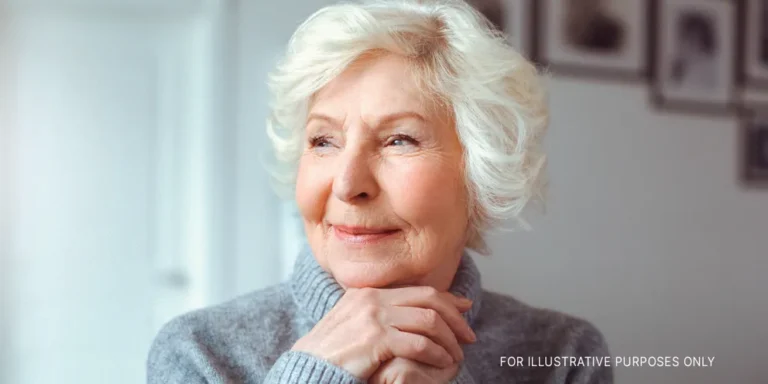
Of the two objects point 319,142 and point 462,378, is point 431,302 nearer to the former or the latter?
point 462,378

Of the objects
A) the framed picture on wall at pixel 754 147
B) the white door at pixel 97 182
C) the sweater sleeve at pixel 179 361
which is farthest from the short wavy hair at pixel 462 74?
the framed picture on wall at pixel 754 147

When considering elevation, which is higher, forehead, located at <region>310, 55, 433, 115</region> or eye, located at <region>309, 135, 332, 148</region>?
forehead, located at <region>310, 55, 433, 115</region>

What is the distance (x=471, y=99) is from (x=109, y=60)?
4.58ft

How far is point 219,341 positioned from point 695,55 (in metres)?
1.71

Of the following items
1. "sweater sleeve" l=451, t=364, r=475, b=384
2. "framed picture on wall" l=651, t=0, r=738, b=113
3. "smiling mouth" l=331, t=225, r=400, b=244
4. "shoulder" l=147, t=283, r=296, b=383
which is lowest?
"sweater sleeve" l=451, t=364, r=475, b=384

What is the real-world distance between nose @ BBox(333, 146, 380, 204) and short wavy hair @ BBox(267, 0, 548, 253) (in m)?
0.11

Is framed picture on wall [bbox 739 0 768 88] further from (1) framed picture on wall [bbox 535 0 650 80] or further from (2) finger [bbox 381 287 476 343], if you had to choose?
(2) finger [bbox 381 287 476 343]

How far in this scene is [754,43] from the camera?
2.12 metres

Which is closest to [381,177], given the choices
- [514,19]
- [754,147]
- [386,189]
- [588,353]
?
[386,189]

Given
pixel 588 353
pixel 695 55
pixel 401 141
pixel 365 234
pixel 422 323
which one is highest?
pixel 695 55

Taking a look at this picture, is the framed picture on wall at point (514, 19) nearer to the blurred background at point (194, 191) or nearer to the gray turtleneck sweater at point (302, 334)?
the blurred background at point (194, 191)

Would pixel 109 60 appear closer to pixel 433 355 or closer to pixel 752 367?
pixel 433 355

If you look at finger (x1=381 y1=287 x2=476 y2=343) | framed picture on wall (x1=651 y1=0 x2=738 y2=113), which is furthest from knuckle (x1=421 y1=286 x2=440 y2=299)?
framed picture on wall (x1=651 y1=0 x2=738 y2=113)

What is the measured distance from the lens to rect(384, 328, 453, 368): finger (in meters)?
0.79
